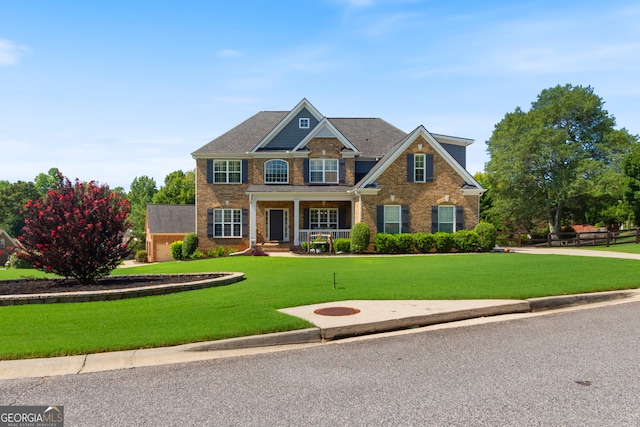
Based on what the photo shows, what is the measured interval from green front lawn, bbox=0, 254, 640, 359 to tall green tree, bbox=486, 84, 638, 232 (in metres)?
28.3

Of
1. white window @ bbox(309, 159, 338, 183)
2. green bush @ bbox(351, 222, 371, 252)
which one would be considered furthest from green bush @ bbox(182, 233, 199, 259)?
green bush @ bbox(351, 222, 371, 252)

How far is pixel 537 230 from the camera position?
48.6 metres

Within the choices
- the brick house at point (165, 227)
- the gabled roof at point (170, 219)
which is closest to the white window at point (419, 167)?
the brick house at point (165, 227)

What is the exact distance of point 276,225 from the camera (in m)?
30.8

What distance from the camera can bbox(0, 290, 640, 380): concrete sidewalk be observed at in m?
5.77

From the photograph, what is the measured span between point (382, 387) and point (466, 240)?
72.6 feet

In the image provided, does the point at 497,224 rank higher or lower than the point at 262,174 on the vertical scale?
lower

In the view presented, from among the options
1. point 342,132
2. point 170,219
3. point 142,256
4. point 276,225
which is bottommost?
point 142,256

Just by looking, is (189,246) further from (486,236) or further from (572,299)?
(572,299)

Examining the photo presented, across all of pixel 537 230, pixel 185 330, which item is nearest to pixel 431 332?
pixel 185 330

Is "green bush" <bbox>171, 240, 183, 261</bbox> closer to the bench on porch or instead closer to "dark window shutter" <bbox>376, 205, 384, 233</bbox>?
the bench on porch

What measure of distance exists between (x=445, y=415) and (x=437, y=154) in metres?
24.2

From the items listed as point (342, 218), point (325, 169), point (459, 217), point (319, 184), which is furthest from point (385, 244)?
point (325, 169)

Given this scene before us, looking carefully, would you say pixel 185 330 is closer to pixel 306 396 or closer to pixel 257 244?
pixel 306 396
